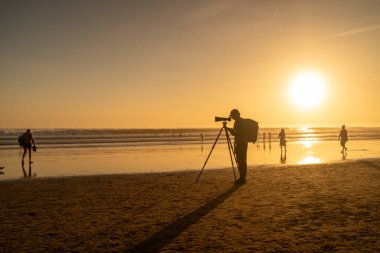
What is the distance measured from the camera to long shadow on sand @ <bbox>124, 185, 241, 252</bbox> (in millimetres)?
6250

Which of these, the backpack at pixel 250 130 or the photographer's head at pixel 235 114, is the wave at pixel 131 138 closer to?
the backpack at pixel 250 130

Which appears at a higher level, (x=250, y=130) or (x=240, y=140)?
(x=250, y=130)

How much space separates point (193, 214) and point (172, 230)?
142 centimetres

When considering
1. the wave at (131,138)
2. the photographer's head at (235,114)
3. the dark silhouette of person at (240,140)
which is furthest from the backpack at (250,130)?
the wave at (131,138)

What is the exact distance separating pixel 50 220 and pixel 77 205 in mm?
1629

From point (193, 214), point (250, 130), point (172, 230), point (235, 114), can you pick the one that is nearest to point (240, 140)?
point (250, 130)

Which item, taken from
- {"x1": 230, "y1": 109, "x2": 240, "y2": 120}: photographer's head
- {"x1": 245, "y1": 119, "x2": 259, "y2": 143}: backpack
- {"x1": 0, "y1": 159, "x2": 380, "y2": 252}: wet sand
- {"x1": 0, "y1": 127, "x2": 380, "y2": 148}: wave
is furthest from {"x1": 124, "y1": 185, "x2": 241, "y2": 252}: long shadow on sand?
{"x1": 0, "y1": 127, "x2": 380, "y2": 148}: wave

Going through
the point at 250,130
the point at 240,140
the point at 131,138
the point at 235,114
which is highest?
the point at 235,114

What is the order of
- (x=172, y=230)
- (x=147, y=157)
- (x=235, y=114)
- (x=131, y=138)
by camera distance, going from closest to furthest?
(x=172, y=230) < (x=235, y=114) < (x=147, y=157) < (x=131, y=138)

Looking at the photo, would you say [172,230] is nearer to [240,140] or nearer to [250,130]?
[240,140]

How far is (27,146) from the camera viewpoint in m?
23.1

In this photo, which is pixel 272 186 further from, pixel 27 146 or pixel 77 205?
pixel 27 146

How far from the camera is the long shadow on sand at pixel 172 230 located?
6.25 m

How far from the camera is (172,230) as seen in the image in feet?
24.0
